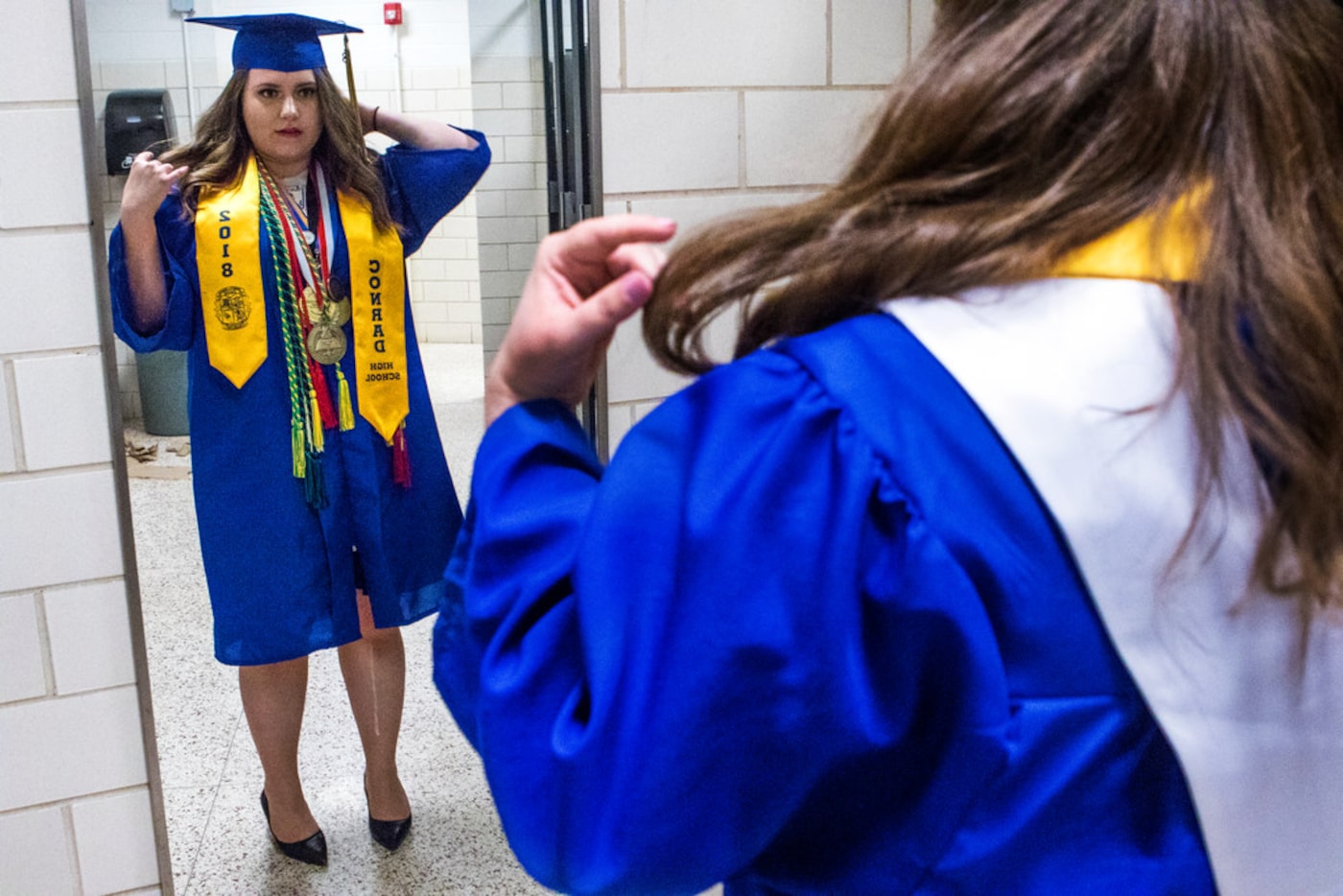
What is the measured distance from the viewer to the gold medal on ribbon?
3.99ft

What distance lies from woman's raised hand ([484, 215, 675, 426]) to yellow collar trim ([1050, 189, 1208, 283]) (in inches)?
7.6

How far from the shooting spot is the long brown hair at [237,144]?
3.84ft

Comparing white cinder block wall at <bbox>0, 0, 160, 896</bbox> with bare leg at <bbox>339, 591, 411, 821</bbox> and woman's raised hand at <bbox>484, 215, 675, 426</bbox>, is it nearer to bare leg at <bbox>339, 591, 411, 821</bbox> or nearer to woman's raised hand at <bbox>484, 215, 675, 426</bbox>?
bare leg at <bbox>339, 591, 411, 821</bbox>

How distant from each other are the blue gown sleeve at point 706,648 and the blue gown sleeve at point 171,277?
0.87 m

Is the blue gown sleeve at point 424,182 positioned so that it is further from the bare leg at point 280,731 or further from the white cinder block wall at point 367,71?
the bare leg at point 280,731

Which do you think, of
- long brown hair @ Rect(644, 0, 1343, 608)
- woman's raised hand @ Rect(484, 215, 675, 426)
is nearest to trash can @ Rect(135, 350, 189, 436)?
woman's raised hand @ Rect(484, 215, 675, 426)

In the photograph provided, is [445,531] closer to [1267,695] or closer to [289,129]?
[289,129]

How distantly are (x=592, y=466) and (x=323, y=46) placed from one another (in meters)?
0.83

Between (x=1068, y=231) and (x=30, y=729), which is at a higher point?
(x=1068, y=231)

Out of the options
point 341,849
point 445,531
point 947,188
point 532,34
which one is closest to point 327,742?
point 341,849

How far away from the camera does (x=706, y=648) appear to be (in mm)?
453

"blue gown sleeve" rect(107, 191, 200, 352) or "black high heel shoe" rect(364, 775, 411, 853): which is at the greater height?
"blue gown sleeve" rect(107, 191, 200, 352)

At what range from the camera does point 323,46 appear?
1188mm

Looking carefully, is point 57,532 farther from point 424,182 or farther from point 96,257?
point 424,182
